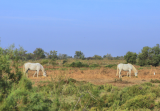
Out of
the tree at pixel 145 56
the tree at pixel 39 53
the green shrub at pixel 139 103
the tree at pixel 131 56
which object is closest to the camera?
the green shrub at pixel 139 103

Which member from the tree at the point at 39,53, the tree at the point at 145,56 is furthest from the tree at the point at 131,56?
the tree at the point at 39,53

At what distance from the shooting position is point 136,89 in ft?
34.4

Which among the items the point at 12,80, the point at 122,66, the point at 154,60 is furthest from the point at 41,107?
the point at 154,60

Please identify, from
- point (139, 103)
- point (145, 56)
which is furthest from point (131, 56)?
point (139, 103)

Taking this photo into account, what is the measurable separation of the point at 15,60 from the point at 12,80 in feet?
1.84

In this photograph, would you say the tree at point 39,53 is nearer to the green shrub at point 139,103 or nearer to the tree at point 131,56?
the tree at point 131,56

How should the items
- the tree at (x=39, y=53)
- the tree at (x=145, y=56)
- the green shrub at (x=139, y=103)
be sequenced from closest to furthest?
the green shrub at (x=139, y=103), the tree at (x=145, y=56), the tree at (x=39, y=53)

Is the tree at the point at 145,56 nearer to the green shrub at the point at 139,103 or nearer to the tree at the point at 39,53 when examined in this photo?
the green shrub at the point at 139,103

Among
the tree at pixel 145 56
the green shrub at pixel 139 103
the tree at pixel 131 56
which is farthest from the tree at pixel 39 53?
the green shrub at pixel 139 103

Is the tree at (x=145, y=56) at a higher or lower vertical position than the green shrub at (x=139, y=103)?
higher

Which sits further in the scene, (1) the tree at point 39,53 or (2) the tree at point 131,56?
(1) the tree at point 39,53

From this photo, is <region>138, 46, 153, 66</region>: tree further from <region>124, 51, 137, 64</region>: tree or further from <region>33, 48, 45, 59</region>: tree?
<region>33, 48, 45, 59</region>: tree

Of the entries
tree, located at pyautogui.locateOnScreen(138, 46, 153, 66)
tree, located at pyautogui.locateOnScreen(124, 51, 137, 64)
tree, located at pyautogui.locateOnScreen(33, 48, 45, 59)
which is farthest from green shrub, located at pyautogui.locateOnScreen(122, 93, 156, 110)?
tree, located at pyautogui.locateOnScreen(33, 48, 45, 59)

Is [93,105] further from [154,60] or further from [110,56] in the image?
[110,56]
